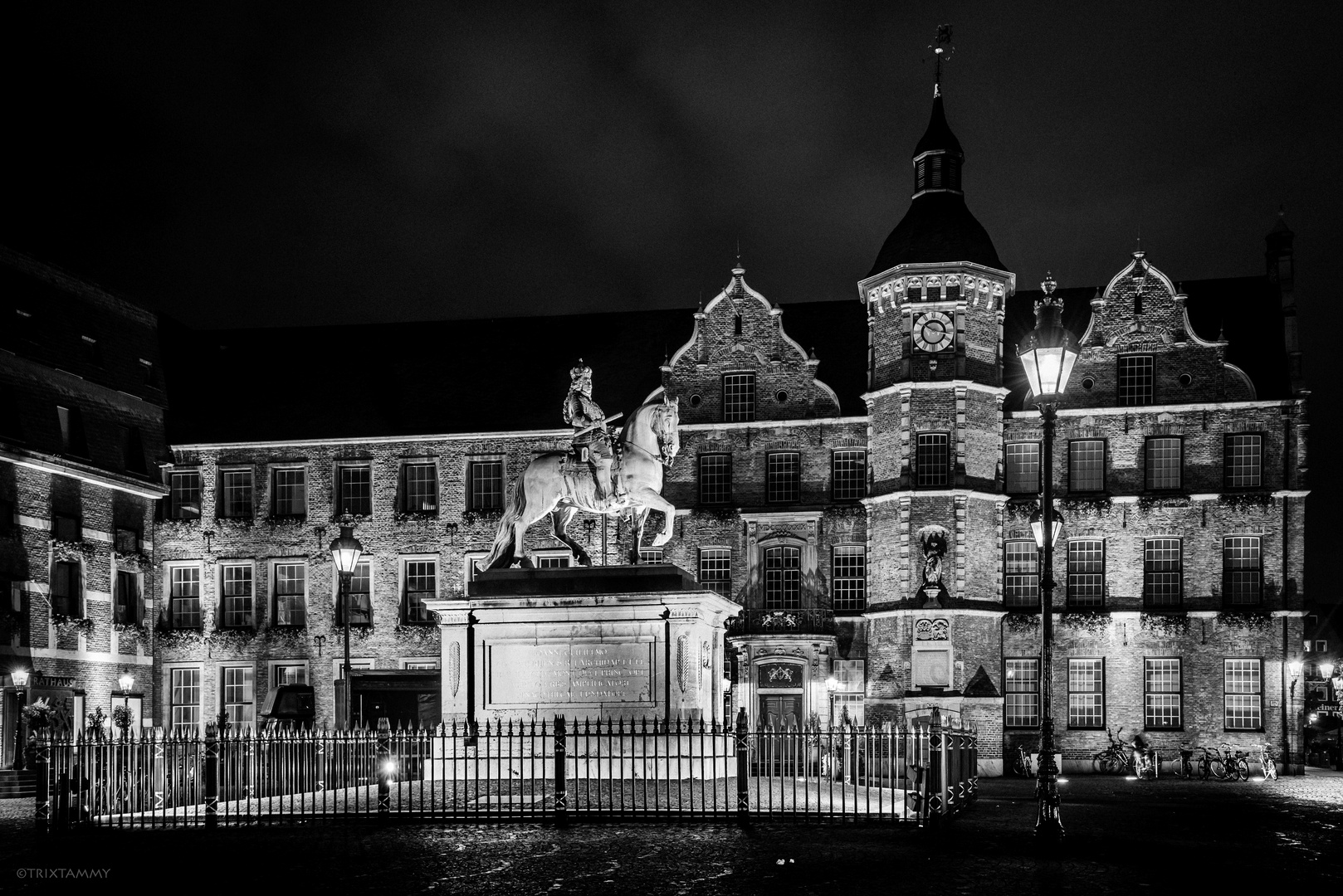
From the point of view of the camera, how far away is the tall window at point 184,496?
49000 mm

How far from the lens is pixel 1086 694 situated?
1752 inches

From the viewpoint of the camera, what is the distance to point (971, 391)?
145 feet

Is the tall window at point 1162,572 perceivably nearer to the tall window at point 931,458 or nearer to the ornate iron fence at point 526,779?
the tall window at point 931,458

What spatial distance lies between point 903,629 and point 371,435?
17718 mm

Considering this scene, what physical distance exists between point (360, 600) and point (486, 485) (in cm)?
540

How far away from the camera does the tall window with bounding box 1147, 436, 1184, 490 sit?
4481 centimetres

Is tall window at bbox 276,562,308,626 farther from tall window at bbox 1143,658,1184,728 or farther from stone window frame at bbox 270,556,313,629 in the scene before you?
tall window at bbox 1143,658,1184,728

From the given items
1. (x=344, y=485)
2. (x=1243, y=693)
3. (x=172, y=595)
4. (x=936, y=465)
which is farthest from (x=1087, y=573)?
(x=172, y=595)

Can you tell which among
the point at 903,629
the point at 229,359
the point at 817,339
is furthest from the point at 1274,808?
the point at 229,359

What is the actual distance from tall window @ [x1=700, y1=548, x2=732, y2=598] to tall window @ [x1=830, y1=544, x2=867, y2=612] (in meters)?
3.14

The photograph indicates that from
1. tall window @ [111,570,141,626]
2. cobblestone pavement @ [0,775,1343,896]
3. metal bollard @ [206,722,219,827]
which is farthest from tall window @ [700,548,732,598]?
metal bollard @ [206,722,219,827]

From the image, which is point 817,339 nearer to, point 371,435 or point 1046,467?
point 371,435

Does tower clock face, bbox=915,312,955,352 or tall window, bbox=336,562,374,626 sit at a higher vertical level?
tower clock face, bbox=915,312,955,352

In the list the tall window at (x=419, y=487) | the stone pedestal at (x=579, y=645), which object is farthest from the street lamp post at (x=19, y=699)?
the stone pedestal at (x=579, y=645)
